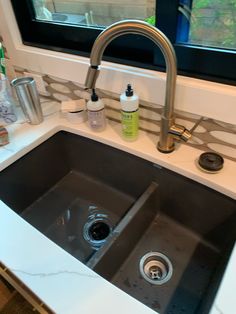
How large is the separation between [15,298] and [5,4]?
4.31 feet

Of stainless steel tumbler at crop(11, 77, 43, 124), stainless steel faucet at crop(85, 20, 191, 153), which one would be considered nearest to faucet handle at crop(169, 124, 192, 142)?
stainless steel faucet at crop(85, 20, 191, 153)

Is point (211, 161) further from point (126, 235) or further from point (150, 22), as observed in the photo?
point (150, 22)

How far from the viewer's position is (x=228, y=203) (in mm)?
749

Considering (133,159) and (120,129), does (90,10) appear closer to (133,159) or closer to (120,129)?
(120,129)

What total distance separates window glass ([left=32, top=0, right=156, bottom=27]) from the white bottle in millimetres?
283

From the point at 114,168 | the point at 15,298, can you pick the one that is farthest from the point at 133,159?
the point at 15,298

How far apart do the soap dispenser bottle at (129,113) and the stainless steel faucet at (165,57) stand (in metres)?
0.11

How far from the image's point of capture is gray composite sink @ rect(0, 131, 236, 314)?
2.48ft

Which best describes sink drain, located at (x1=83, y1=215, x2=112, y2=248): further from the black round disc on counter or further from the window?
the window

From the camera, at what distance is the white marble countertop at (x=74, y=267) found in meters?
0.51

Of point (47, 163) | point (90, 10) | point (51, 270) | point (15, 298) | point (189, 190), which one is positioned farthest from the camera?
point (15, 298)

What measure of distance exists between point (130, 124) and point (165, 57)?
28 cm

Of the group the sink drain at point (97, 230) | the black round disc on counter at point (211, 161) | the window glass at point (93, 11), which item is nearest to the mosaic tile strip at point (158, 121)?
the black round disc on counter at point (211, 161)

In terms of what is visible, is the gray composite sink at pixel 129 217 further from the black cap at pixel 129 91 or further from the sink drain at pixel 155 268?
the black cap at pixel 129 91
